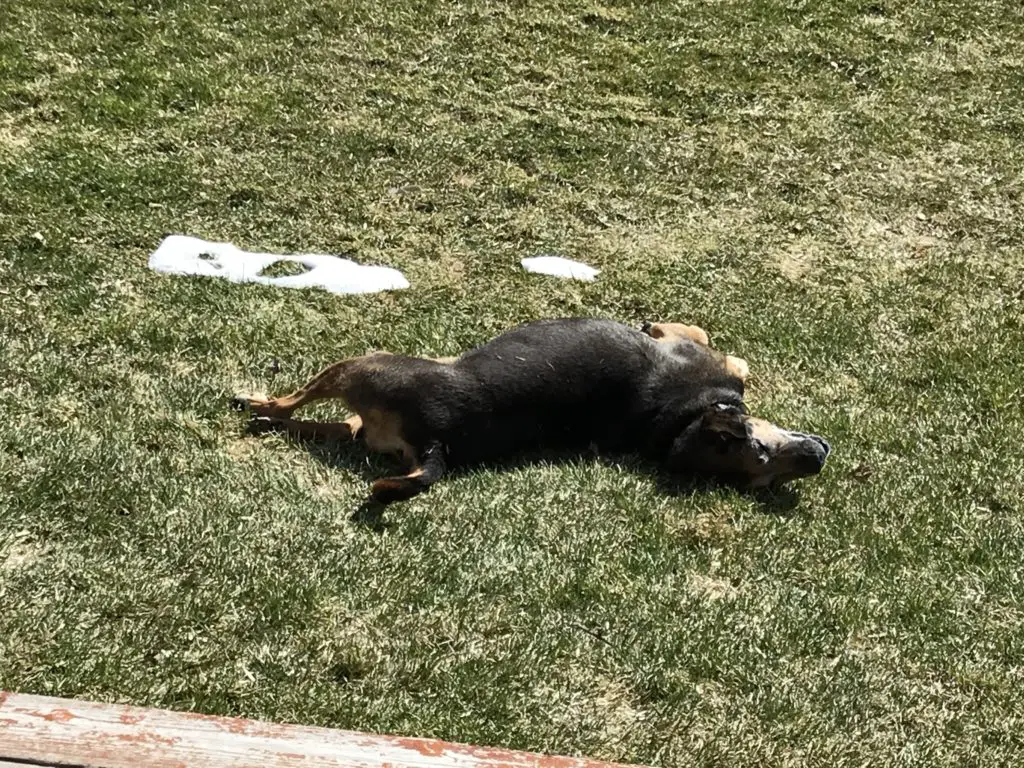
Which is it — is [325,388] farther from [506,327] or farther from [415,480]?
[506,327]

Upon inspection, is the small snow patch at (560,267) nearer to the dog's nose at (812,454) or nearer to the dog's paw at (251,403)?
the dog's nose at (812,454)

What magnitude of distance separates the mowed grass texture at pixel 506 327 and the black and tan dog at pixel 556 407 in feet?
0.54

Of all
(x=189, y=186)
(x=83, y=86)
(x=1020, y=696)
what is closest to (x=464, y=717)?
(x=1020, y=696)

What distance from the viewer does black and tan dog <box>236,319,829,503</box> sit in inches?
198

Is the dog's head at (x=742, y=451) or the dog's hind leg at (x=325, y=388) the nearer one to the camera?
the dog's hind leg at (x=325, y=388)

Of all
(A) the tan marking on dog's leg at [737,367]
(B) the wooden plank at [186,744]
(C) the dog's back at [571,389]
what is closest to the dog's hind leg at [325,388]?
(C) the dog's back at [571,389]

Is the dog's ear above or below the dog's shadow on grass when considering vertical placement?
above

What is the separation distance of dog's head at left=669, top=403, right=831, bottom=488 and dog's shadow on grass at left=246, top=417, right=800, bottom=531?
71 mm

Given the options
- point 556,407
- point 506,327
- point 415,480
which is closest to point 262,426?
point 415,480

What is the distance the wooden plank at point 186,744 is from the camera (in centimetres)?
256

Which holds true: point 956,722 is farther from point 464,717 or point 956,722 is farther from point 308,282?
point 308,282

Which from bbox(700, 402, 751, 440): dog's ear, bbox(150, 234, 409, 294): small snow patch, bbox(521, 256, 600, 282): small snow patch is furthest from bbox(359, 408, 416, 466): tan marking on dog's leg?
bbox(521, 256, 600, 282): small snow patch

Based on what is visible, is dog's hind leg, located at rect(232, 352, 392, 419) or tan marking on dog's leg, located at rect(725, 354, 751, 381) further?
tan marking on dog's leg, located at rect(725, 354, 751, 381)

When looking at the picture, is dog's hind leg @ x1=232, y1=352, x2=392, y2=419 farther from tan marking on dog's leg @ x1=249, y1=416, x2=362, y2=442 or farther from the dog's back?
the dog's back
